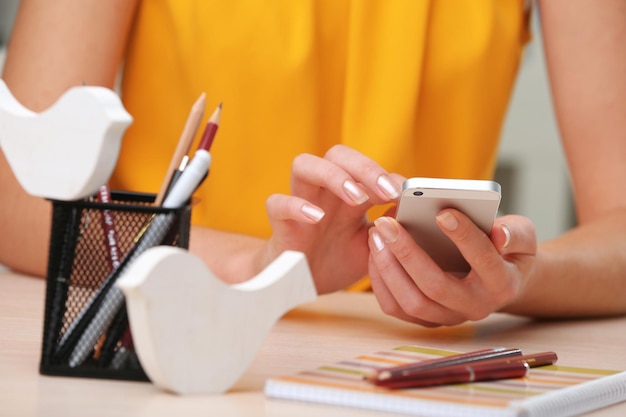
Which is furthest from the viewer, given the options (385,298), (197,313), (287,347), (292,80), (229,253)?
(292,80)

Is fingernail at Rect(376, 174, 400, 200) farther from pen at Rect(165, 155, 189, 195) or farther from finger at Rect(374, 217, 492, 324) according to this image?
pen at Rect(165, 155, 189, 195)

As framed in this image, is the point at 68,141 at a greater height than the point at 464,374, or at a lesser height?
greater

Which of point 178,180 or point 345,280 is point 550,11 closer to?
point 345,280

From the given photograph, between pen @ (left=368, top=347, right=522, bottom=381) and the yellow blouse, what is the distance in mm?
629

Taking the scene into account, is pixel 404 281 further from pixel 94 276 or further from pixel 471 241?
pixel 94 276

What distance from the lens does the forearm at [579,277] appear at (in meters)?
0.92

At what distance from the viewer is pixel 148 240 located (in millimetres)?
548

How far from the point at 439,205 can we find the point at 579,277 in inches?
13.3

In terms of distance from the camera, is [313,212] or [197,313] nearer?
[197,313]

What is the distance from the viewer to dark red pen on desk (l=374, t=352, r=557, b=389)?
50cm

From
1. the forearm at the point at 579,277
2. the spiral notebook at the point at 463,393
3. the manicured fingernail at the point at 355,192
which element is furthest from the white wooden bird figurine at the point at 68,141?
the forearm at the point at 579,277

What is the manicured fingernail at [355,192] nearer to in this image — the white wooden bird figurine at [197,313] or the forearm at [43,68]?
the white wooden bird figurine at [197,313]

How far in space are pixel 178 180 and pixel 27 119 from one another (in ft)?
0.31

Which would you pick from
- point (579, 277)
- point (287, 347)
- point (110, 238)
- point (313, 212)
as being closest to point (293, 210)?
Answer: point (313, 212)
